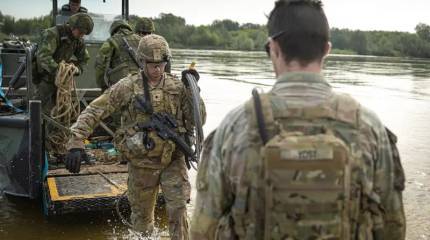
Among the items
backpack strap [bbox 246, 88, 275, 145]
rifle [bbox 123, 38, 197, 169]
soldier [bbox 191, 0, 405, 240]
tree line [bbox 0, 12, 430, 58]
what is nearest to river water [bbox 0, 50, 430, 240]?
rifle [bbox 123, 38, 197, 169]

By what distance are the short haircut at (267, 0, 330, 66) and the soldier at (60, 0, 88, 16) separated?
20.4 ft

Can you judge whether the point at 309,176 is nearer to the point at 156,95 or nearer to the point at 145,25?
the point at 156,95

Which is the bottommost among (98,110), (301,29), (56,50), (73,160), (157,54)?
(73,160)

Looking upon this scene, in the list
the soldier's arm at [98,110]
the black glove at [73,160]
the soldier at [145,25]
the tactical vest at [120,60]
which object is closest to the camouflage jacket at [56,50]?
the tactical vest at [120,60]

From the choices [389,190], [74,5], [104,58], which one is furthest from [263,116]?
[74,5]

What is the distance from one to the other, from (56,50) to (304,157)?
5589 mm

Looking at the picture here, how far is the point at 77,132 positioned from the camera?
3992 millimetres

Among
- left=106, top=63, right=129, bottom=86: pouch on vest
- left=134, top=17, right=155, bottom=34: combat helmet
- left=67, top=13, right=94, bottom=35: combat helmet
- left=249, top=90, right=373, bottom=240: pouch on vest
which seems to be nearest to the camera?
left=249, top=90, right=373, bottom=240: pouch on vest

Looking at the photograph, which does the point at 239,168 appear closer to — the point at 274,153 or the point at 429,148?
the point at 274,153

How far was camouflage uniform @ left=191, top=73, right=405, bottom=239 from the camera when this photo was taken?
5.87 ft

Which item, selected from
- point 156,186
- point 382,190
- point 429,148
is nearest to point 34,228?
point 156,186

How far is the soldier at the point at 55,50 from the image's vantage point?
6355mm

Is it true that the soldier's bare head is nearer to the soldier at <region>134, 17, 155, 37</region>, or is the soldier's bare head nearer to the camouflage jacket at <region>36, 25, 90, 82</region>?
the camouflage jacket at <region>36, 25, 90, 82</region>

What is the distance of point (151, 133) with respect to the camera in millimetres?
4203
